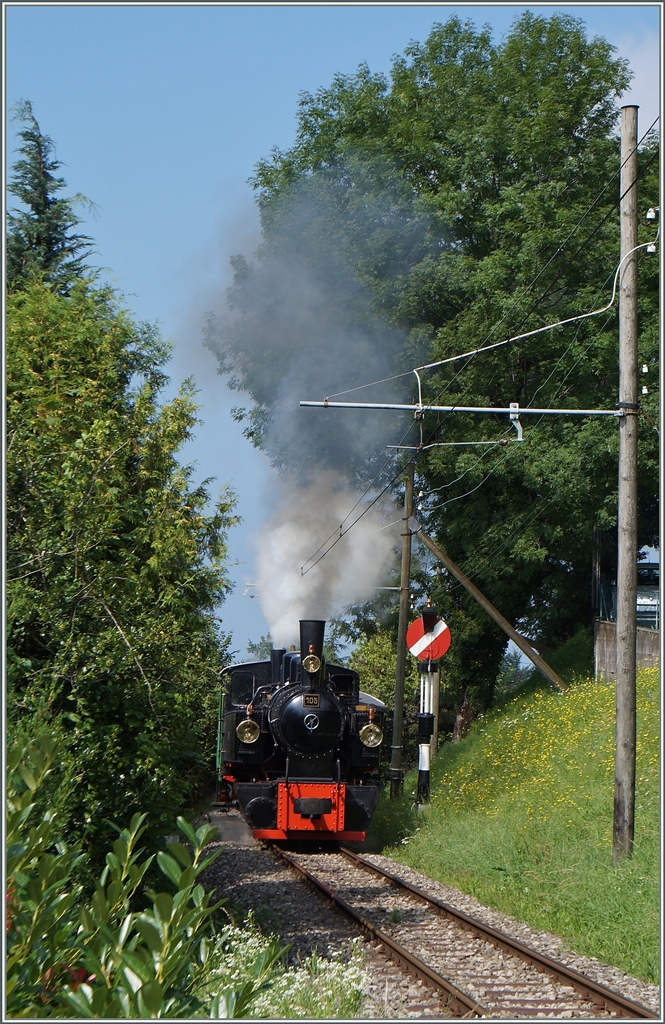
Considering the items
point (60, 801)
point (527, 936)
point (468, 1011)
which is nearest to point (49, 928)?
point (60, 801)

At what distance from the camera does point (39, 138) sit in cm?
1956

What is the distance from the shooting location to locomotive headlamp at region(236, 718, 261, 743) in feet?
48.2

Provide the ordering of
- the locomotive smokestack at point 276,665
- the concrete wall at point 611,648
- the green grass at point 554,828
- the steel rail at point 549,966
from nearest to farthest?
the steel rail at point 549,966 → the green grass at point 554,828 → the locomotive smokestack at point 276,665 → the concrete wall at point 611,648

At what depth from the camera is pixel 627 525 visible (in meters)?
11.0

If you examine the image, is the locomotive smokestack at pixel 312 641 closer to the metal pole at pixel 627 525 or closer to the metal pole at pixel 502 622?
the metal pole at pixel 627 525

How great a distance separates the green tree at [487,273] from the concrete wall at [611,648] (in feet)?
7.20

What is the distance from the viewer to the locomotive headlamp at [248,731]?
48.2 ft

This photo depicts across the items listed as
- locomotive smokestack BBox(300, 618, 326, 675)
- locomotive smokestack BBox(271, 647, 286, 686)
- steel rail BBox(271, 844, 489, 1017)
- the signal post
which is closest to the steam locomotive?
locomotive smokestack BBox(300, 618, 326, 675)

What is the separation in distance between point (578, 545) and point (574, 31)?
12841 millimetres

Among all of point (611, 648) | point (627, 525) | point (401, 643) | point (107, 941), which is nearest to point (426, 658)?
point (401, 643)

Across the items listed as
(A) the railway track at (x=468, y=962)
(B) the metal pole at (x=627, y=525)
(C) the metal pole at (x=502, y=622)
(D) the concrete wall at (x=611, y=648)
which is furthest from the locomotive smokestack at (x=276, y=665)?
(D) the concrete wall at (x=611, y=648)

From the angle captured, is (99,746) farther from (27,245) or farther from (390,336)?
(390,336)

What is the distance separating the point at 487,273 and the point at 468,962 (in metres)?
17.4

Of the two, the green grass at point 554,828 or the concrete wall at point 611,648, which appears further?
the concrete wall at point 611,648
